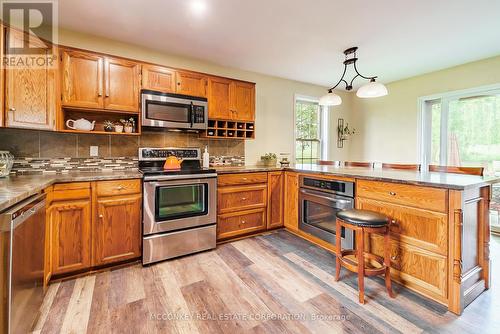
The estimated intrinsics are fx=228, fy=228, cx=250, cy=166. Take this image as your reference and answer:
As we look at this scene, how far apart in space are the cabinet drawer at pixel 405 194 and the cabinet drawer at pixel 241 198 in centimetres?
128

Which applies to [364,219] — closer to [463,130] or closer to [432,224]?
[432,224]

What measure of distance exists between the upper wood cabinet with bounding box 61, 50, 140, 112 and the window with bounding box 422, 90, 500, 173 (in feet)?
14.9

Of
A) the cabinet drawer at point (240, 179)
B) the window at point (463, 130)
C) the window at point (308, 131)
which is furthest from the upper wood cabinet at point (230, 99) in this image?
the window at point (463, 130)

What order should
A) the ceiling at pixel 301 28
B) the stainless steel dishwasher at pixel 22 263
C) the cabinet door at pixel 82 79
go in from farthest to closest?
the cabinet door at pixel 82 79 < the ceiling at pixel 301 28 < the stainless steel dishwasher at pixel 22 263

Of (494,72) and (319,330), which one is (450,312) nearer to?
(319,330)

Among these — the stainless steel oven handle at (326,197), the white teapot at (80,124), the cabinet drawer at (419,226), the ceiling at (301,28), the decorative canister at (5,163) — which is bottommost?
the cabinet drawer at (419,226)

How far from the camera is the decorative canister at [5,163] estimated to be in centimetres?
203

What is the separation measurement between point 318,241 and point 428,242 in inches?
48.1

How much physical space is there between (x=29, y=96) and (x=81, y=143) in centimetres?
66

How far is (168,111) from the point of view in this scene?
2.73 m

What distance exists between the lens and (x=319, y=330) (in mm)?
1491

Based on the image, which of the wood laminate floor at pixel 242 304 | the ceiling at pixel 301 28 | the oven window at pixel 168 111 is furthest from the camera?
the oven window at pixel 168 111

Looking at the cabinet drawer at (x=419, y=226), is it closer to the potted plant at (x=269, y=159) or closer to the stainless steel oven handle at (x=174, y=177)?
the stainless steel oven handle at (x=174, y=177)

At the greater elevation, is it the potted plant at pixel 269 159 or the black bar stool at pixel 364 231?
the potted plant at pixel 269 159
